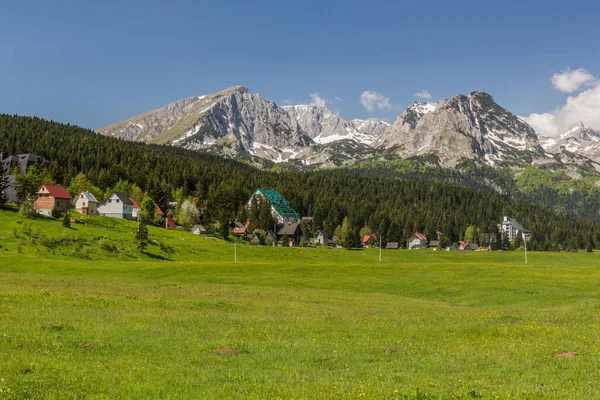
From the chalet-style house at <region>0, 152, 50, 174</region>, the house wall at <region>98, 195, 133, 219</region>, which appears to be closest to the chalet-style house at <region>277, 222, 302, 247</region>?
the house wall at <region>98, 195, 133, 219</region>

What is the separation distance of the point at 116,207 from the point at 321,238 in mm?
78191

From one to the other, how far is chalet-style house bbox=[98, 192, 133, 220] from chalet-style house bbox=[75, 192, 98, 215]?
5.64 meters

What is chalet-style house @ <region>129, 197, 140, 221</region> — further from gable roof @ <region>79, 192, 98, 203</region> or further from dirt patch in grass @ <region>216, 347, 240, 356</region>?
dirt patch in grass @ <region>216, 347, 240, 356</region>

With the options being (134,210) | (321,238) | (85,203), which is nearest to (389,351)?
(85,203)

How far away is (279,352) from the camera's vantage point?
2119cm

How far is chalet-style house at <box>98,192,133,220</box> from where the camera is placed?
527ft

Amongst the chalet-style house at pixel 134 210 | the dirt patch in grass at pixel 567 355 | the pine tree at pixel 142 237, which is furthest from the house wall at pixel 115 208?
the dirt patch in grass at pixel 567 355

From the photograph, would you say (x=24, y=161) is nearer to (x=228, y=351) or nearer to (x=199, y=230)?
(x=199, y=230)

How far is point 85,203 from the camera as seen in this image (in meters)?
154

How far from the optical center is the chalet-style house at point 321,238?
19375 centimetres

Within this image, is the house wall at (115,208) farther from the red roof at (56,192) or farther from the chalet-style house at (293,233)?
the chalet-style house at (293,233)

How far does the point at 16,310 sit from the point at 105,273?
137 ft

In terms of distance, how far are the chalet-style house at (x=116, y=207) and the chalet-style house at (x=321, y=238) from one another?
71883 mm

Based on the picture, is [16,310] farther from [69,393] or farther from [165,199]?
[165,199]
